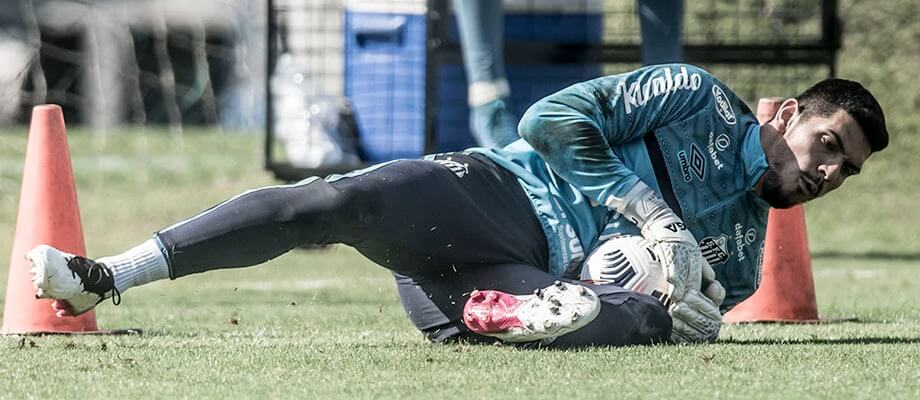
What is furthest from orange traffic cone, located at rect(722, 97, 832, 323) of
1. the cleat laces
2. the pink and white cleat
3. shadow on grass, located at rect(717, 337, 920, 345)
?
the cleat laces

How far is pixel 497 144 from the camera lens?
7.61m

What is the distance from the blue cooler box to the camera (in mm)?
9070

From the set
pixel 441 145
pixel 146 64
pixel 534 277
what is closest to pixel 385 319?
pixel 534 277

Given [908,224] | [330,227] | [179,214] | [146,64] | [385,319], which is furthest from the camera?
Result: [146,64]

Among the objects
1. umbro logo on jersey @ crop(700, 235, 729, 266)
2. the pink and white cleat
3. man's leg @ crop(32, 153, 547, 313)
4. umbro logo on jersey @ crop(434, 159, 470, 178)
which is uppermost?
umbro logo on jersey @ crop(434, 159, 470, 178)

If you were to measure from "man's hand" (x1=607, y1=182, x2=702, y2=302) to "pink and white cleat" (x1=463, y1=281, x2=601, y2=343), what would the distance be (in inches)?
10.4

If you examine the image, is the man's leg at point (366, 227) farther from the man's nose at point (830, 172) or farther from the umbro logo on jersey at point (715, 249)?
the man's nose at point (830, 172)

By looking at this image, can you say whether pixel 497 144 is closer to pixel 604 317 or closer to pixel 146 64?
pixel 604 317

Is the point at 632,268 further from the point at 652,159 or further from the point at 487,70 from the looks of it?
the point at 487,70

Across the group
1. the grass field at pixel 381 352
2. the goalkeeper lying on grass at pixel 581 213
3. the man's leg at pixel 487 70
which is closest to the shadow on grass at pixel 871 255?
the grass field at pixel 381 352

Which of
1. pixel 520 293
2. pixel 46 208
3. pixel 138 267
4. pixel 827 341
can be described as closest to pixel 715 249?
pixel 827 341

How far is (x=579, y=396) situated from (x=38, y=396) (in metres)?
1.20

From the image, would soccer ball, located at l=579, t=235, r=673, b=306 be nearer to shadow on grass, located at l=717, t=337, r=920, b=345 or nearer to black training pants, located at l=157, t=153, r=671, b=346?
black training pants, located at l=157, t=153, r=671, b=346

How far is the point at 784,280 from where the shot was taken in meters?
5.63
